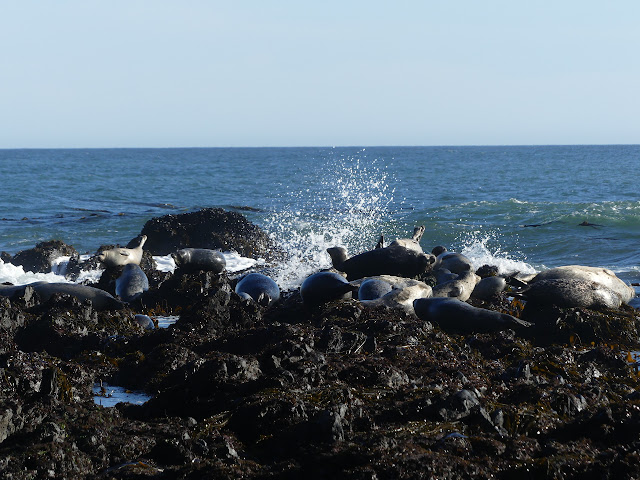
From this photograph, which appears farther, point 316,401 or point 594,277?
point 594,277

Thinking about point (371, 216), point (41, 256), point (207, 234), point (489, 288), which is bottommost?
point (371, 216)

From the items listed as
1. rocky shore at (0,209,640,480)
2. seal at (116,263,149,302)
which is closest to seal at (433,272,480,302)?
rocky shore at (0,209,640,480)

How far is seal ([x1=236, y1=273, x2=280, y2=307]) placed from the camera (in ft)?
33.9

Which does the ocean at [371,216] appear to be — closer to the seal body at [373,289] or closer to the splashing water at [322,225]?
the splashing water at [322,225]

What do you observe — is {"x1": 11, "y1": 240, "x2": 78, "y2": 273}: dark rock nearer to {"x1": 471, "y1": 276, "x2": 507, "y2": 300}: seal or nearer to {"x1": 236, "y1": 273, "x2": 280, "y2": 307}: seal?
{"x1": 236, "y1": 273, "x2": 280, "y2": 307}: seal

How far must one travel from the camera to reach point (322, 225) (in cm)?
2425

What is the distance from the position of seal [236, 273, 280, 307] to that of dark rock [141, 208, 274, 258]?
599cm

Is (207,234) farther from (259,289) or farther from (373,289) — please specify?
(373,289)

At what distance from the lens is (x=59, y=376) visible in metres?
5.74

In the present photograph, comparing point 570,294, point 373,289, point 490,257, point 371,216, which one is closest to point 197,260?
point 373,289

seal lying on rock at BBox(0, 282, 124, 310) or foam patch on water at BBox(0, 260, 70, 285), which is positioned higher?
seal lying on rock at BBox(0, 282, 124, 310)

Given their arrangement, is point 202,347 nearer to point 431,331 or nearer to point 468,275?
point 431,331

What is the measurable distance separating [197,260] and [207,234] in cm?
521

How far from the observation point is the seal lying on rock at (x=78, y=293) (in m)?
9.58
